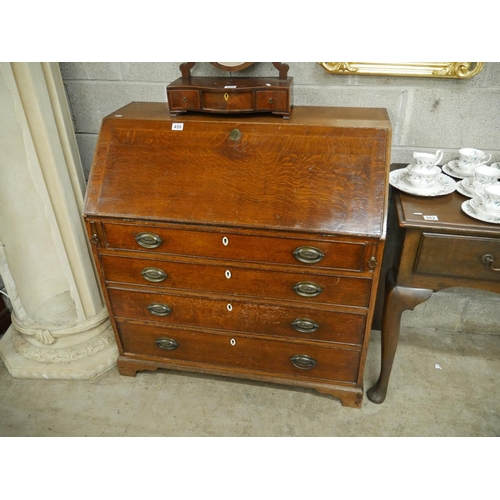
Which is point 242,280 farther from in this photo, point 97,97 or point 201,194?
point 97,97

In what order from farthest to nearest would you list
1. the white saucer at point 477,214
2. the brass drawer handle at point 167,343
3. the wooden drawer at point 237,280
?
the brass drawer handle at point 167,343, the wooden drawer at point 237,280, the white saucer at point 477,214

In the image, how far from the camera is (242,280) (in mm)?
1598

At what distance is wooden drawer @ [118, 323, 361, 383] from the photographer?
1.72 m

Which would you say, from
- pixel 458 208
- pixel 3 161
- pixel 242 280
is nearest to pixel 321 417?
pixel 242 280

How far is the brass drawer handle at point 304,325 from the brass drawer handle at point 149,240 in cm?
62

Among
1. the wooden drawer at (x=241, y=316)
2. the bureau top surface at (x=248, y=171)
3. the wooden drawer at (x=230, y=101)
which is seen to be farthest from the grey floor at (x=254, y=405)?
the wooden drawer at (x=230, y=101)

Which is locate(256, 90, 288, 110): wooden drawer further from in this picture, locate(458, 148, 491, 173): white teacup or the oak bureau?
locate(458, 148, 491, 173): white teacup

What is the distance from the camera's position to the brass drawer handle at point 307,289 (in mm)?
1532

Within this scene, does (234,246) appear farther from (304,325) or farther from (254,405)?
(254,405)

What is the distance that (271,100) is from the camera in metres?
1.57

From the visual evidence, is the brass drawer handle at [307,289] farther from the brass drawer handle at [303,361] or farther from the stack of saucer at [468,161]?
the stack of saucer at [468,161]

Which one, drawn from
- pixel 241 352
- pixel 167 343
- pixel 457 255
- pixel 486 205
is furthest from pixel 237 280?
pixel 486 205

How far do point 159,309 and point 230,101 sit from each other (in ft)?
2.95

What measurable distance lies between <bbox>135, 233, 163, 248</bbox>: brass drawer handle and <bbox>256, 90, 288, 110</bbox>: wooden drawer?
2.08 ft
